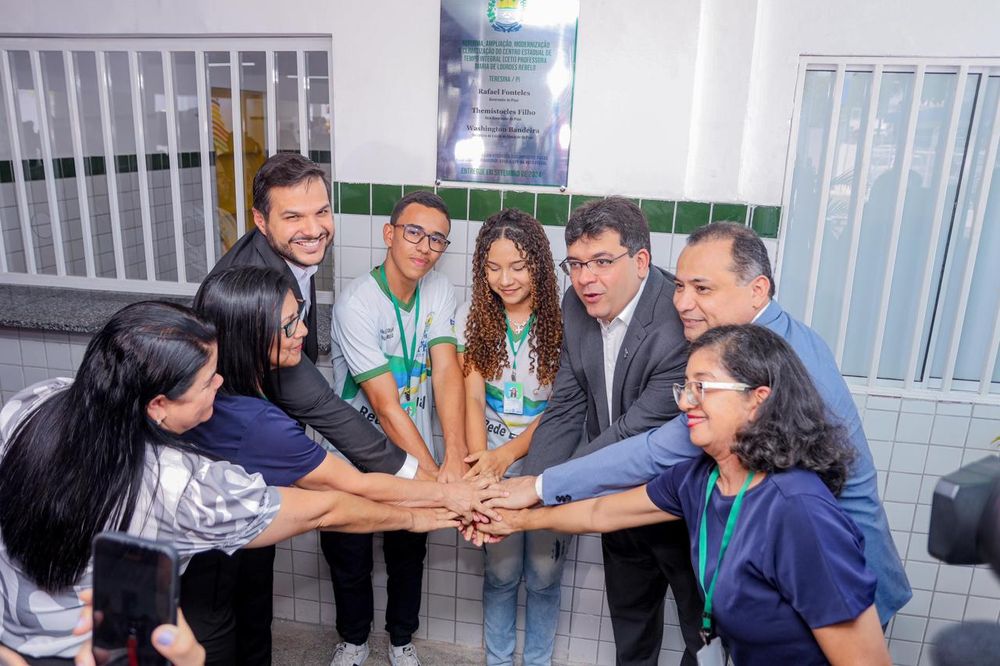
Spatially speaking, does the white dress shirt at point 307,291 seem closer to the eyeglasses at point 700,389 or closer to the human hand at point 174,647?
the eyeglasses at point 700,389

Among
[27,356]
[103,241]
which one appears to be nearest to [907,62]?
[27,356]

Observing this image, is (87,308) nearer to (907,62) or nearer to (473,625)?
(473,625)

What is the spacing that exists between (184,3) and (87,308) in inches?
50.6

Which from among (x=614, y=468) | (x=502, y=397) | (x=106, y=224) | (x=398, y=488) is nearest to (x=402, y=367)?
(x=502, y=397)

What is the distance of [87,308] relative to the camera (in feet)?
9.62

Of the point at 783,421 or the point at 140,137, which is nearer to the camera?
the point at 783,421

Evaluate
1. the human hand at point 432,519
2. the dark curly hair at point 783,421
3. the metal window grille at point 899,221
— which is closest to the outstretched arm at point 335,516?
the human hand at point 432,519

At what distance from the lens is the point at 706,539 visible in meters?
1.48

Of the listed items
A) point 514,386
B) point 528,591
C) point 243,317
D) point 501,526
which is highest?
point 243,317

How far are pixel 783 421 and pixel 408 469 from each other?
3.68 feet

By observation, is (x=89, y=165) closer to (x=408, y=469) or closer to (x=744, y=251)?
(x=408, y=469)

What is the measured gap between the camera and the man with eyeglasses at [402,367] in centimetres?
222

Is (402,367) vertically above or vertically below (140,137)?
below

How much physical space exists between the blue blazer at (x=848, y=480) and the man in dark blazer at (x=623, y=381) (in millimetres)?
98
